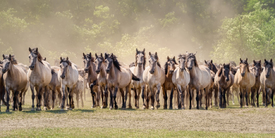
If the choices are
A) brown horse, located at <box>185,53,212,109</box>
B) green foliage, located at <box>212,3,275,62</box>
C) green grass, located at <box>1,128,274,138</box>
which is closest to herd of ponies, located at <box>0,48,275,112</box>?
brown horse, located at <box>185,53,212,109</box>

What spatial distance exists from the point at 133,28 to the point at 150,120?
6964cm

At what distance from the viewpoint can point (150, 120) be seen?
55.9 feet

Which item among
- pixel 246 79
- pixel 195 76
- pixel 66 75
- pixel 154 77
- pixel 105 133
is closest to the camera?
pixel 105 133

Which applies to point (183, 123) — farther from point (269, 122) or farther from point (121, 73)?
point (121, 73)

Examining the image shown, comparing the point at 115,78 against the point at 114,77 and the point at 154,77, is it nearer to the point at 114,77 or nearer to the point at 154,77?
the point at 114,77

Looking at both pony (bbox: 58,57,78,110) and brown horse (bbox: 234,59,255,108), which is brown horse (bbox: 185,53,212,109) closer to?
brown horse (bbox: 234,59,255,108)

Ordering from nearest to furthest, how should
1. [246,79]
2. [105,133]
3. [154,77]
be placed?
[105,133], [154,77], [246,79]

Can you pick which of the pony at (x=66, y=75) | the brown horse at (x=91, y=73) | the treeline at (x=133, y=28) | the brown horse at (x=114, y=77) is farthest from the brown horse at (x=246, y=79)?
the treeline at (x=133, y=28)

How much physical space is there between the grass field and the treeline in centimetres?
4220

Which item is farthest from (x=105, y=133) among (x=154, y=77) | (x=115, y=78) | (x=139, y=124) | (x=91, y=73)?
(x=91, y=73)

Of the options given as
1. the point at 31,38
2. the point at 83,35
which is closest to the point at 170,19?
the point at 83,35

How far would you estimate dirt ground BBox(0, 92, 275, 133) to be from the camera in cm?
1516

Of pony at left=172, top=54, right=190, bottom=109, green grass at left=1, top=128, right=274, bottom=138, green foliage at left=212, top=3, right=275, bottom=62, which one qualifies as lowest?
green grass at left=1, top=128, right=274, bottom=138

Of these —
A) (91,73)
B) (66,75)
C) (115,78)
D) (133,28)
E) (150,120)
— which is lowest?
(150,120)
